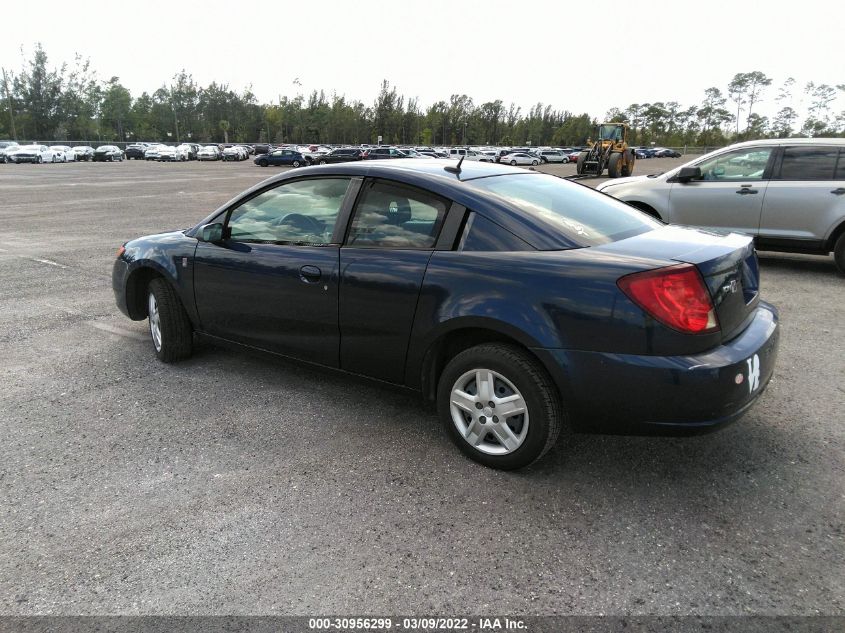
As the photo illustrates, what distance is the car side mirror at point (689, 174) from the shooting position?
818 cm

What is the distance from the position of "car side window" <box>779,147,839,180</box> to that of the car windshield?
194 inches

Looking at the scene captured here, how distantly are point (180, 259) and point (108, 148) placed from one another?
63.9 metres

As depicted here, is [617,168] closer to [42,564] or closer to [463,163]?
[463,163]

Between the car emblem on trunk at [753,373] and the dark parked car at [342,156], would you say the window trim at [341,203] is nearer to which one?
the car emblem on trunk at [753,373]

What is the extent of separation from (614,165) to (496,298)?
94.4 ft

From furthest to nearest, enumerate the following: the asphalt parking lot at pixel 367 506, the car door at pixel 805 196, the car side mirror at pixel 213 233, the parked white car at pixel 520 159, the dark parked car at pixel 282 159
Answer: the parked white car at pixel 520 159
the dark parked car at pixel 282 159
the car door at pixel 805 196
the car side mirror at pixel 213 233
the asphalt parking lot at pixel 367 506

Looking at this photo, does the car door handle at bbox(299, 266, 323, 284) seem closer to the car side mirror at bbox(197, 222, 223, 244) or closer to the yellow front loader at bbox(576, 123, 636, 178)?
the car side mirror at bbox(197, 222, 223, 244)

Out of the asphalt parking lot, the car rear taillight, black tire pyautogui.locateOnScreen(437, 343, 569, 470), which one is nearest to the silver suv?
the asphalt parking lot

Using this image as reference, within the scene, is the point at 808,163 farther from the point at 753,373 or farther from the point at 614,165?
the point at 614,165

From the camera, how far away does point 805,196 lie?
297 inches

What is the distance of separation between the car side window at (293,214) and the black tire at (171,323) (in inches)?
30.6

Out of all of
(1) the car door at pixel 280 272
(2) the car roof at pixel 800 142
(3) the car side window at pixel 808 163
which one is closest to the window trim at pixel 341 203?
A: (1) the car door at pixel 280 272

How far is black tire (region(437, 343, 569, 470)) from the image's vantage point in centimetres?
293

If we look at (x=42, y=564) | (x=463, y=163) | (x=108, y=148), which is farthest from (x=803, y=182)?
(x=108, y=148)
